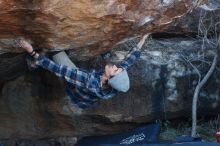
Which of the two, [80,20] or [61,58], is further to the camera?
[61,58]

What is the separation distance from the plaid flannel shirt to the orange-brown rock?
0.62 feet

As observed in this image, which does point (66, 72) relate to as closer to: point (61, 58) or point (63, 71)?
point (63, 71)

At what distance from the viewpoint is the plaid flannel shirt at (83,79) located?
4.42 metres

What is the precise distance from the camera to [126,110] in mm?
5652

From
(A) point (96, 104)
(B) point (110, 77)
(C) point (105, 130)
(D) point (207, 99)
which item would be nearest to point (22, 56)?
(B) point (110, 77)

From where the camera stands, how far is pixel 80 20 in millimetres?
3914

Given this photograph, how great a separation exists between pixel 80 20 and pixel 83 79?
76cm

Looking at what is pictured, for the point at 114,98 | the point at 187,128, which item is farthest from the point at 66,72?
the point at 187,128

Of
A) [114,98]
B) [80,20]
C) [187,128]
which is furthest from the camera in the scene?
[187,128]

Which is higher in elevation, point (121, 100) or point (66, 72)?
point (66, 72)

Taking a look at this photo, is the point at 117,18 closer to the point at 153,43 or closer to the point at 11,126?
the point at 153,43

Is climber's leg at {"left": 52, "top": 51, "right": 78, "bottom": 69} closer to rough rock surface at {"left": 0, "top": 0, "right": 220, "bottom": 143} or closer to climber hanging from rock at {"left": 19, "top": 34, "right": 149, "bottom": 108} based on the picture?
climber hanging from rock at {"left": 19, "top": 34, "right": 149, "bottom": 108}

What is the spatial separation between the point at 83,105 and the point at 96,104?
0.55 metres

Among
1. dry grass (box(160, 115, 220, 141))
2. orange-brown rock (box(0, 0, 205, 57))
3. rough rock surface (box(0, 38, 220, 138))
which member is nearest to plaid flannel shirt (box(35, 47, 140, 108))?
orange-brown rock (box(0, 0, 205, 57))
